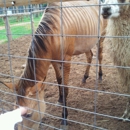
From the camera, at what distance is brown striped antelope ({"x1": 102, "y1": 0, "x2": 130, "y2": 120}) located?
185 centimetres

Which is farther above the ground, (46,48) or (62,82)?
(46,48)

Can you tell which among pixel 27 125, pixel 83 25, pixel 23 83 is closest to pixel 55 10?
pixel 83 25

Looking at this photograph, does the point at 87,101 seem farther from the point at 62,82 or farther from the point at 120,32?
the point at 62,82

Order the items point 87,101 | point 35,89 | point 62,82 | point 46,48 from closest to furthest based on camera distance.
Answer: point 62,82 < point 35,89 < point 46,48 < point 87,101

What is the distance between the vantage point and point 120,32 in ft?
6.75

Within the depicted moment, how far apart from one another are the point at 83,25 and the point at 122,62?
3.71 ft

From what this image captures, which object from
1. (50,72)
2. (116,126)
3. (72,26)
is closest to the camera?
(116,126)

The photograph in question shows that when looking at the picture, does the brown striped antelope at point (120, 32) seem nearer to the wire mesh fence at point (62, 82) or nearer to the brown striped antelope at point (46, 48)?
the wire mesh fence at point (62, 82)

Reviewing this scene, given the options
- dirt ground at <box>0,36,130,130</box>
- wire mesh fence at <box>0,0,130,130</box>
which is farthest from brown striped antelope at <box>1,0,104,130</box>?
dirt ground at <box>0,36,130,130</box>

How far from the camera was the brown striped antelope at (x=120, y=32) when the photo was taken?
1.85m

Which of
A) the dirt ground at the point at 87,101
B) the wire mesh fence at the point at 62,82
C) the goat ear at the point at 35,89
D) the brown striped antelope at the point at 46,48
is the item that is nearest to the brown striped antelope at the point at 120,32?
the wire mesh fence at the point at 62,82

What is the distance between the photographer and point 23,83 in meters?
2.11

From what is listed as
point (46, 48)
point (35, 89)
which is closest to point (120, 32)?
point (46, 48)

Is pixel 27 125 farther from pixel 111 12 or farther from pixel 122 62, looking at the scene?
pixel 111 12
